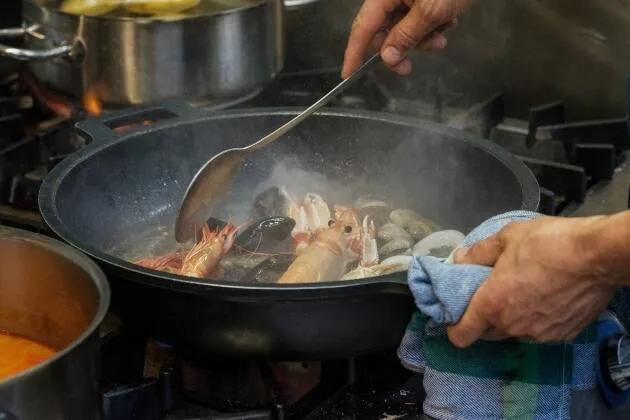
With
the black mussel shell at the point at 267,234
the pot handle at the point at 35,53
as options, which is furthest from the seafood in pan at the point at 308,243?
the pot handle at the point at 35,53

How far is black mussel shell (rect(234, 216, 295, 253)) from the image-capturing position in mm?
1347

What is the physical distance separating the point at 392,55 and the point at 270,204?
292 mm

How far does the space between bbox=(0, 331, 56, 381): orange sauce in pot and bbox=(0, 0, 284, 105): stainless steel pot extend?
630 millimetres

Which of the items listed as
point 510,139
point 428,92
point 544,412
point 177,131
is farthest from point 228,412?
point 428,92

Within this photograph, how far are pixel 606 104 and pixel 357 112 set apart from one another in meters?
0.65

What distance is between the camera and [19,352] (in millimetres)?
967

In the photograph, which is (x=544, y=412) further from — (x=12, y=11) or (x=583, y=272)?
(x=12, y=11)

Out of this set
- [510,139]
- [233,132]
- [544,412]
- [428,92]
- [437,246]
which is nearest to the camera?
[544,412]

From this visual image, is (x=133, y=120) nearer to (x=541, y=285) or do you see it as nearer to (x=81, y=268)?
(x=81, y=268)

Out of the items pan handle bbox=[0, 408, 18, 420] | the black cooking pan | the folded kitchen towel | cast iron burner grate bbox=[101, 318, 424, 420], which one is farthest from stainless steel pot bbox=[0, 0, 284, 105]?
pan handle bbox=[0, 408, 18, 420]

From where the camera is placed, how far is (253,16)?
1.59m

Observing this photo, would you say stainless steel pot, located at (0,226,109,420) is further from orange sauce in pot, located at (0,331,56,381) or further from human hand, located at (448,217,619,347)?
human hand, located at (448,217,619,347)

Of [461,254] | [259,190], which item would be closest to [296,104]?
[259,190]

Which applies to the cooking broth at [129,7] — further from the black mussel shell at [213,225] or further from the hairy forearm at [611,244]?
the hairy forearm at [611,244]
